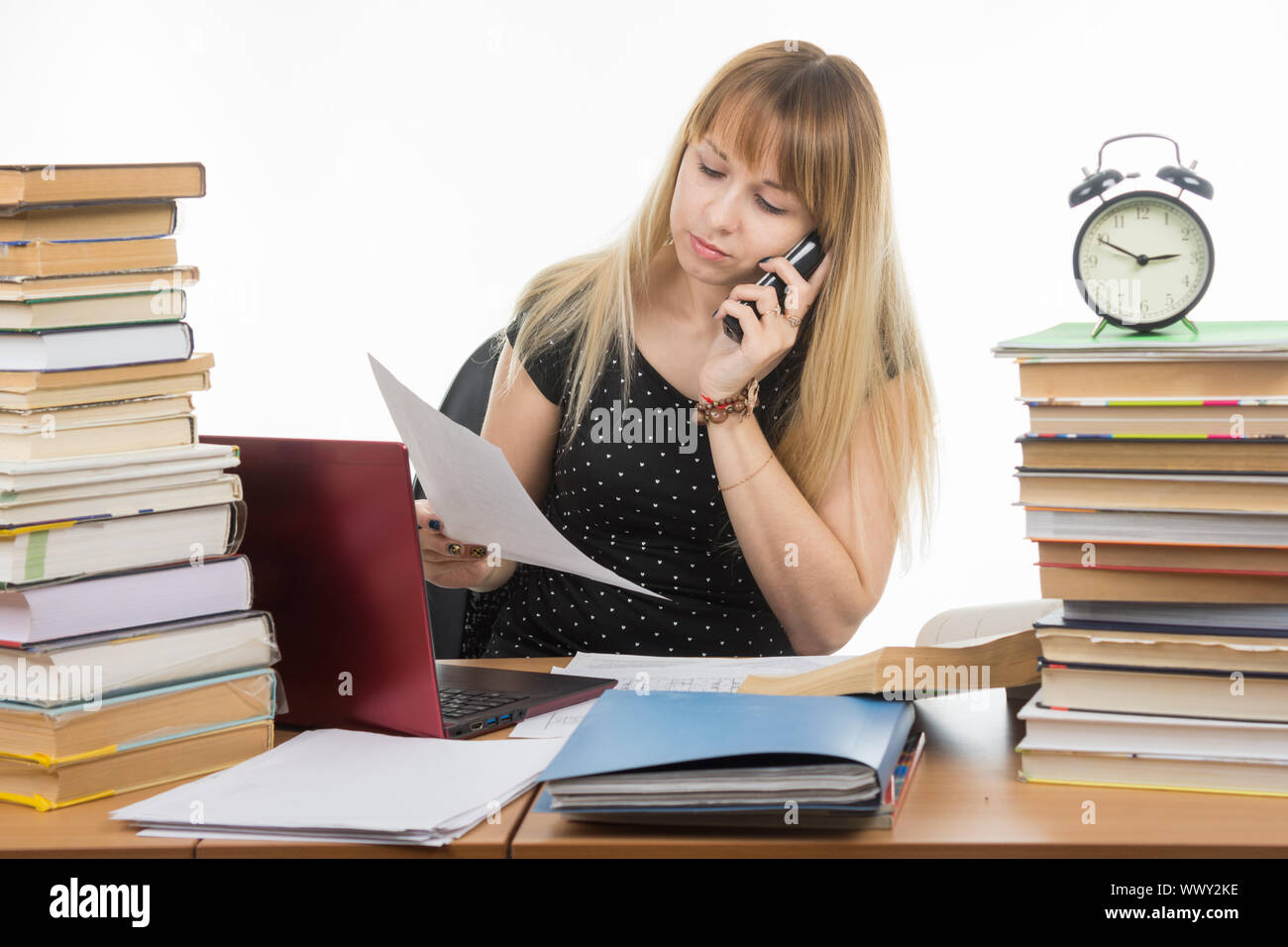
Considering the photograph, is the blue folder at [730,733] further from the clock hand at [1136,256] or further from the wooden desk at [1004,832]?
the clock hand at [1136,256]

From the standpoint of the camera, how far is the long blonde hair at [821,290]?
62.6 inches

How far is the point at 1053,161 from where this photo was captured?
331cm

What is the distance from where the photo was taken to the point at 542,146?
3.46 meters

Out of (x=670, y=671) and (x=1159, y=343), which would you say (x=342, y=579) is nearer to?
(x=670, y=671)

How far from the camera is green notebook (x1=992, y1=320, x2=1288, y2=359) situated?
0.90m

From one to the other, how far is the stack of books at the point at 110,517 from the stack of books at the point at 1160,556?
672mm

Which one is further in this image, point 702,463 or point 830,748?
point 702,463

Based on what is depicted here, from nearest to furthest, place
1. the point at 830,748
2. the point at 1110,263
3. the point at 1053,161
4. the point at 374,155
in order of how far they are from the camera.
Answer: the point at 830,748
the point at 1110,263
the point at 1053,161
the point at 374,155

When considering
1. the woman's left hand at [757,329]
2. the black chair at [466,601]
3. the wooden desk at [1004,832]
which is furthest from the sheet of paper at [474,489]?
the black chair at [466,601]

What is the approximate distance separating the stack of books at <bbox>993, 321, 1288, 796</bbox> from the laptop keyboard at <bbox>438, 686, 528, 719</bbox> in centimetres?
49
